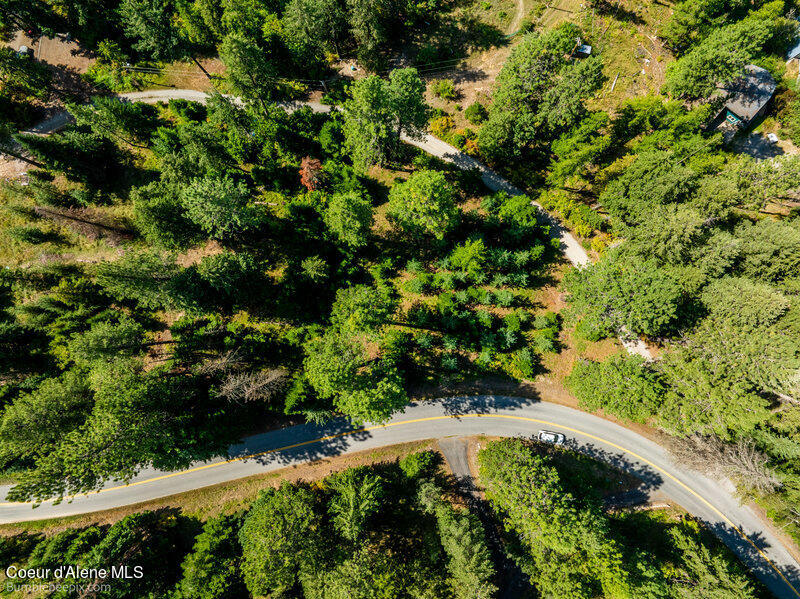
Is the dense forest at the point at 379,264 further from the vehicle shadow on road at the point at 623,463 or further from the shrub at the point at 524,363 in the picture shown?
the vehicle shadow on road at the point at 623,463

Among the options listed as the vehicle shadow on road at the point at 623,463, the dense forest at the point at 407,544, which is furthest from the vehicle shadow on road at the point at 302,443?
the vehicle shadow on road at the point at 623,463

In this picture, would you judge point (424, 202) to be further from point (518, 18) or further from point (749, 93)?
point (749, 93)

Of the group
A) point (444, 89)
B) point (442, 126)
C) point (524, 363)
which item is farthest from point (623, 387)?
point (444, 89)

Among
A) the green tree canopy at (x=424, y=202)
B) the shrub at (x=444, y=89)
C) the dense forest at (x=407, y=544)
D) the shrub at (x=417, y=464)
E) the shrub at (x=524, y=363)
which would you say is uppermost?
the shrub at (x=444, y=89)

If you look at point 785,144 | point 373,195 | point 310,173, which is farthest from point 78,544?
point 785,144

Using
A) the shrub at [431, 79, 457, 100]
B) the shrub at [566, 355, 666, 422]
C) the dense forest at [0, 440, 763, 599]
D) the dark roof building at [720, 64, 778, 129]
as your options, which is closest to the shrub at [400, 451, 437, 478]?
the dense forest at [0, 440, 763, 599]

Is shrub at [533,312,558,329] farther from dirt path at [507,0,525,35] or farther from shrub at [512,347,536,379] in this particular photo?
dirt path at [507,0,525,35]

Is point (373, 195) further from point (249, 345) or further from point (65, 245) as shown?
point (65, 245)
